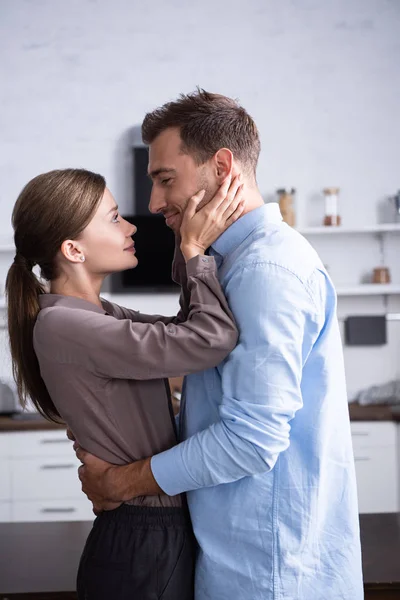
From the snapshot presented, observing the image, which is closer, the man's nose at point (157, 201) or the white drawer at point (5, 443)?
the man's nose at point (157, 201)

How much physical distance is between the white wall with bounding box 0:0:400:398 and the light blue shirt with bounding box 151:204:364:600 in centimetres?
353

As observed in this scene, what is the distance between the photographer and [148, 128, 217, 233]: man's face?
153 cm

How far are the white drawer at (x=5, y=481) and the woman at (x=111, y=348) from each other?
9.08 ft

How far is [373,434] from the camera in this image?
415 centimetres

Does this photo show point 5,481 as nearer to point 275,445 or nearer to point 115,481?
point 115,481

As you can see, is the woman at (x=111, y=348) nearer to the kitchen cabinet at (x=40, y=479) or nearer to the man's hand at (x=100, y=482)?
the man's hand at (x=100, y=482)

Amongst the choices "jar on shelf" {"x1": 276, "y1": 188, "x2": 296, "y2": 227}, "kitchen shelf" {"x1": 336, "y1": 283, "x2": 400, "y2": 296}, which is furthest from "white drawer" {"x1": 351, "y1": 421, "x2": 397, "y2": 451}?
"jar on shelf" {"x1": 276, "y1": 188, "x2": 296, "y2": 227}

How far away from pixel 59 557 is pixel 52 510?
7.91ft

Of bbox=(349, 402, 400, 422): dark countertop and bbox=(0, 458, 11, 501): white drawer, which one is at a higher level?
bbox=(349, 402, 400, 422): dark countertop

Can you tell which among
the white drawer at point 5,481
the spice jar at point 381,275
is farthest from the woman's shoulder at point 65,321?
the spice jar at point 381,275

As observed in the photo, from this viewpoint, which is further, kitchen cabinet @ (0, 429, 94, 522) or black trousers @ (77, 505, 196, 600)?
kitchen cabinet @ (0, 429, 94, 522)

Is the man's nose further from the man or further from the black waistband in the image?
the black waistband

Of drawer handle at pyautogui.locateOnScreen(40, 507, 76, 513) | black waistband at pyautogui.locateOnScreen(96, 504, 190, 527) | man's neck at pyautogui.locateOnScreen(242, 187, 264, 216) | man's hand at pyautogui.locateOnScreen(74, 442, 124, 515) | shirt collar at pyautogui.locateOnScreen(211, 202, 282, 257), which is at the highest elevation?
man's neck at pyautogui.locateOnScreen(242, 187, 264, 216)

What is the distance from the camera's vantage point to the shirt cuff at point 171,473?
4.32 ft
